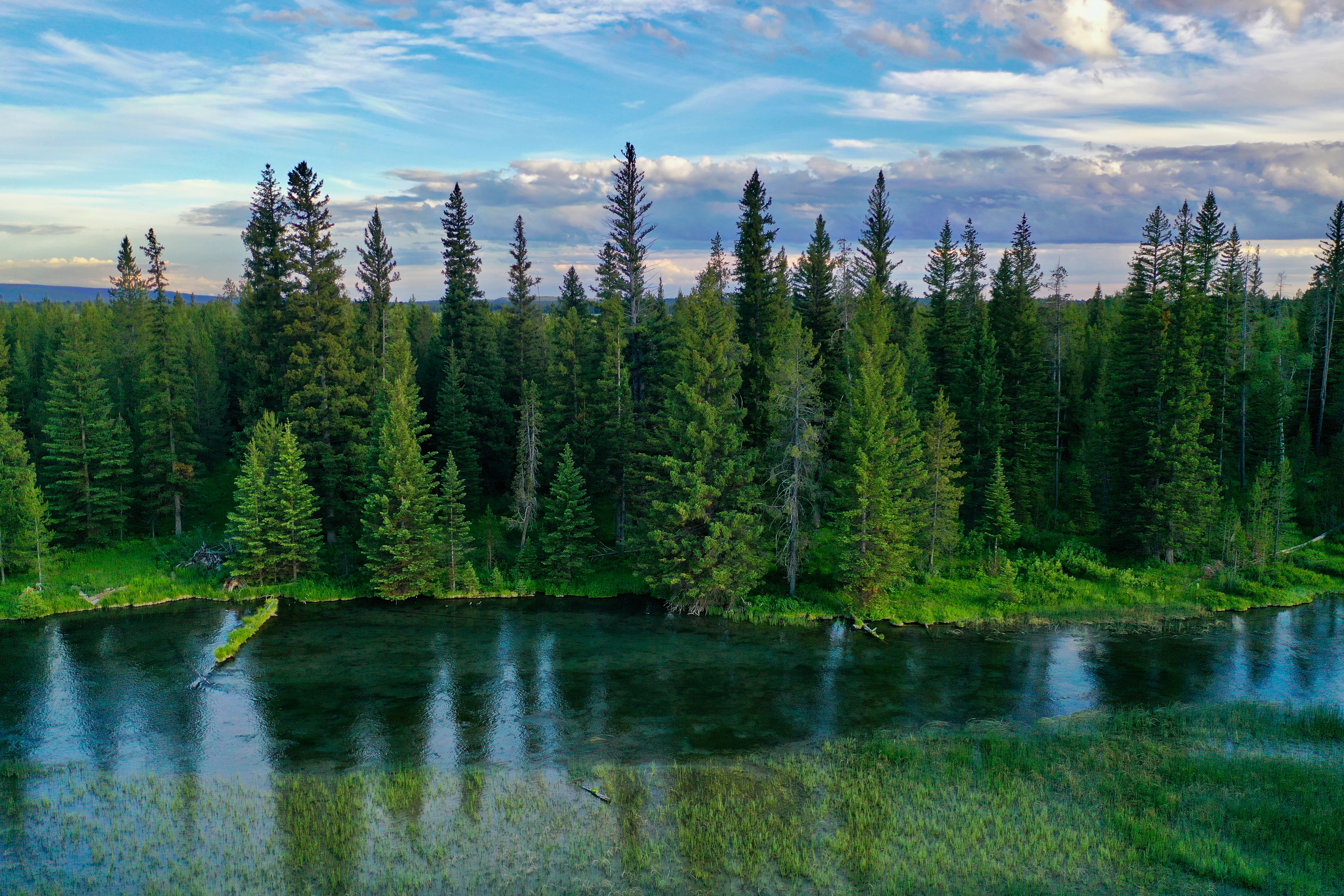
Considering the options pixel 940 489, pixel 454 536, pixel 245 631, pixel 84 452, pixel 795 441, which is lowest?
pixel 245 631

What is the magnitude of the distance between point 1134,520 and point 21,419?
281ft

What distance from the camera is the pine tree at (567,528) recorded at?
46625 mm

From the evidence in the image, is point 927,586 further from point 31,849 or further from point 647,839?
point 31,849

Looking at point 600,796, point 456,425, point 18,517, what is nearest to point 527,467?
point 456,425

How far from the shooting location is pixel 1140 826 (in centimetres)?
2061

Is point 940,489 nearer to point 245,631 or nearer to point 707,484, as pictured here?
point 707,484

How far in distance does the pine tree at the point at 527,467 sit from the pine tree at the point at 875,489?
17.8 metres

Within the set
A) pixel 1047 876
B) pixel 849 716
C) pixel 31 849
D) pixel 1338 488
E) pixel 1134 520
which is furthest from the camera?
pixel 1338 488

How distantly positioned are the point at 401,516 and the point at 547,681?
51.9 ft

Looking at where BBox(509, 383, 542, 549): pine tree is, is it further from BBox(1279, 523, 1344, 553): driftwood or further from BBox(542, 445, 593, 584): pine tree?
BBox(1279, 523, 1344, 553): driftwood

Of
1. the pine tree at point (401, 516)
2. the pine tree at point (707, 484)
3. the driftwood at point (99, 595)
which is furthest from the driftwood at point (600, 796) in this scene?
the driftwood at point (99, 595)

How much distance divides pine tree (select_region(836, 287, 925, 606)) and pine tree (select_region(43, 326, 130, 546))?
145ft

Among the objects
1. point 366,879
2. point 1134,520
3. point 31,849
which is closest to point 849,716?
→ point 366,879

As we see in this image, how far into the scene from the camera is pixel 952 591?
44.1 m
